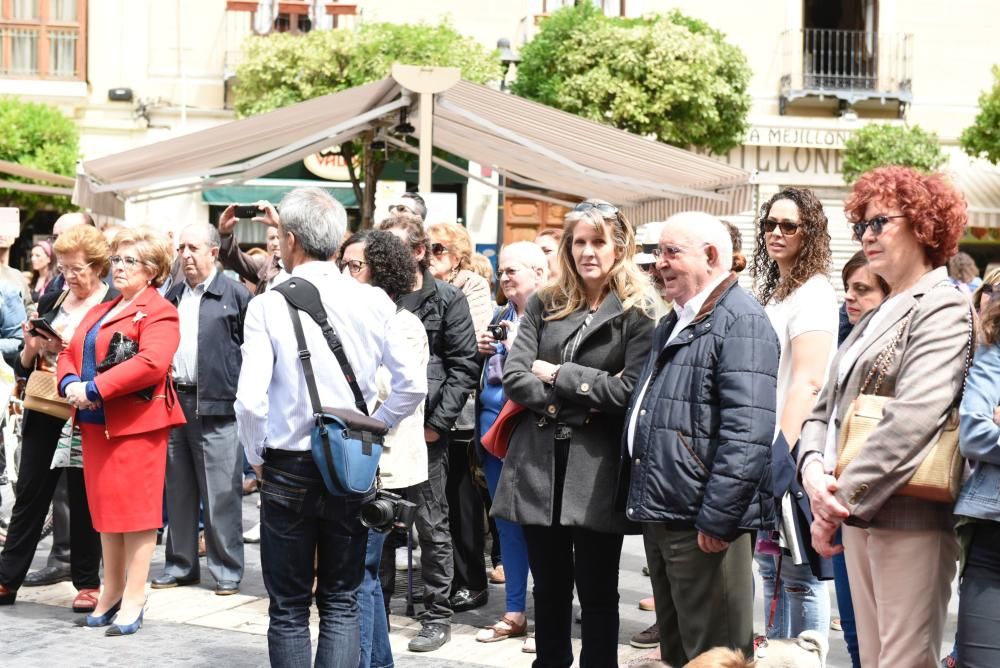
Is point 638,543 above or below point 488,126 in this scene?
below

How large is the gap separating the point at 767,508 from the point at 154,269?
3.43 metres

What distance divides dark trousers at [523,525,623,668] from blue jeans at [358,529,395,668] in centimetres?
62

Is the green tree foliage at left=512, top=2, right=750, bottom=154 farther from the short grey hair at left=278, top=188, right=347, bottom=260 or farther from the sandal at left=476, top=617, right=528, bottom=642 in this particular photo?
the short grey hair at left=278, top=188, right=347, bottom=260

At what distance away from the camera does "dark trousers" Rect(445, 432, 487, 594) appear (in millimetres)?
6992

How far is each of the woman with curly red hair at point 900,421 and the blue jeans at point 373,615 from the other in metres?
1.80

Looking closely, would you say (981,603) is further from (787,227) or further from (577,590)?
(787,227)

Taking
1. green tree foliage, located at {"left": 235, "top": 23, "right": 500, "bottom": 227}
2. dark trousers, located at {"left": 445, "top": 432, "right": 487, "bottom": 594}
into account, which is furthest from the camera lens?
green tree foliage, located at {"left": 235, "top": 23, "right": 500, "bottom": 227}

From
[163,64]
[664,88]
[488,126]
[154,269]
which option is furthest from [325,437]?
[163,64]

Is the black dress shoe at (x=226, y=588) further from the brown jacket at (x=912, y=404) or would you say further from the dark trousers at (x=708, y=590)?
the brown jacket at (x=912, y=404)

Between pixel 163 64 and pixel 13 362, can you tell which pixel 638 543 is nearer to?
pixel 13 362

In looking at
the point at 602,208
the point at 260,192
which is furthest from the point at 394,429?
the point at 260,192

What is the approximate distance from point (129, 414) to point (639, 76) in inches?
733

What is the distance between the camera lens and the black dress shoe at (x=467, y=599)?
6.86 m

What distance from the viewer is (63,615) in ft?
21.8
